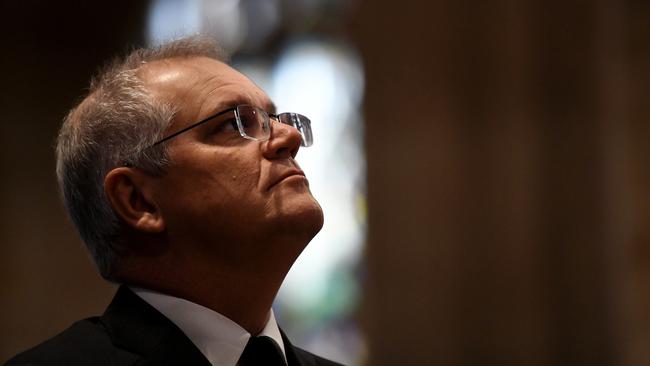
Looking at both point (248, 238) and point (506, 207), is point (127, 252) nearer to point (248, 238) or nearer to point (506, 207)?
point (248, 238)

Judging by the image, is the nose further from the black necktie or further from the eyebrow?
the black necktie

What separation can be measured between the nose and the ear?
35 centimetres

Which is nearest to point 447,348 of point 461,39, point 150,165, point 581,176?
point 581,176

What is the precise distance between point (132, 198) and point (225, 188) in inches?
11.1

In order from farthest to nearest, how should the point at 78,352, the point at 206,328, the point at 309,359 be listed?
the point at 309,359, the point at 206,328, the point at 78,352

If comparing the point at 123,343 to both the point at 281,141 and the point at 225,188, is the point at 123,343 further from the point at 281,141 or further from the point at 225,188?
the point at 281,141

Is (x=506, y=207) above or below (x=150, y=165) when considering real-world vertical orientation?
below

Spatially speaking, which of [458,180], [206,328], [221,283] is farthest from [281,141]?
[458,180]

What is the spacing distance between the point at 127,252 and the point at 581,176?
4.61 metres

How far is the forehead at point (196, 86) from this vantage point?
2662mm

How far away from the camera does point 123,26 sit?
7453 mm

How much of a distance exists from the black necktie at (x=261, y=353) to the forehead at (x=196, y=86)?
0.65 meters

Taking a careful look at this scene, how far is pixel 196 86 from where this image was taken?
270 centimetres

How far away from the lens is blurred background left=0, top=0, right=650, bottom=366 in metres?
6.55
